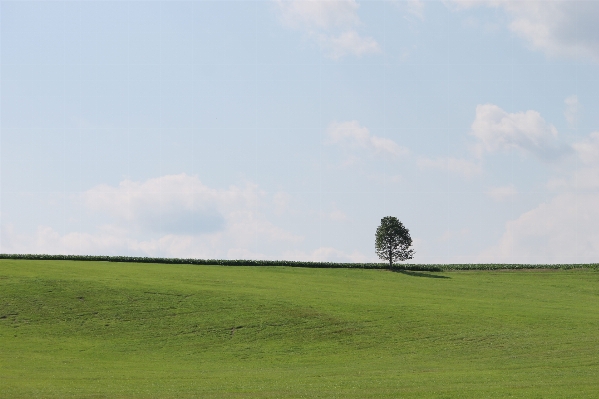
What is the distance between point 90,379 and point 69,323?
19.4m

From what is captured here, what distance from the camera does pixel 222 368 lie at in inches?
1656

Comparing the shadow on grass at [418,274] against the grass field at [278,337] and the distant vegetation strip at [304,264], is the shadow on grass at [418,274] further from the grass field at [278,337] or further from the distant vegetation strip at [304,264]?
the grass field at [278,337]

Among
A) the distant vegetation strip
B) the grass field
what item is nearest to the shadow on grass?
the distant vegetation strip

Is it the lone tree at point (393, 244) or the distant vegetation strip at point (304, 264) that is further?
the lone tree at point (393, 244)

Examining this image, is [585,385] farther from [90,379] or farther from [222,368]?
[90,379]

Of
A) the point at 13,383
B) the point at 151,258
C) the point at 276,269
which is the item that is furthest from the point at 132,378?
the point at 151,258

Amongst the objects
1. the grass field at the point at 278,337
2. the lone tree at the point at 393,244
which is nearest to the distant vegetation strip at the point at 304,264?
the lone tree at the point at 393,244

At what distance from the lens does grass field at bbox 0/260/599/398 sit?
34094 mm

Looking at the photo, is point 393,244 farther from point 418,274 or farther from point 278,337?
point 278,337

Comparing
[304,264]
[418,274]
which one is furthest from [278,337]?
[418,274]

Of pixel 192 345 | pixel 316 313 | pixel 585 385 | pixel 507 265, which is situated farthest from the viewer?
pixel 507 265

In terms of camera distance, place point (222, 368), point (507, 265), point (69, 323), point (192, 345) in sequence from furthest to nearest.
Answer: point (507, 265)
point (69, 323)
point (192, 345)
point (222, 368)

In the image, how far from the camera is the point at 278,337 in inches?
2018

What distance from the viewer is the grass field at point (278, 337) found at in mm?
34094
